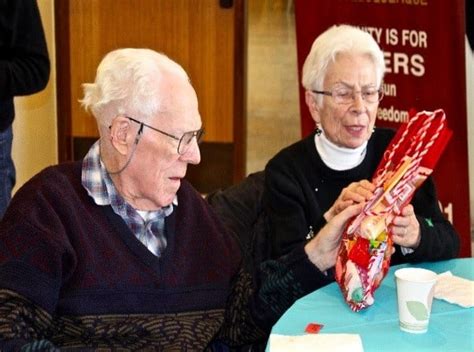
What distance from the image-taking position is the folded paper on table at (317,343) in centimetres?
160

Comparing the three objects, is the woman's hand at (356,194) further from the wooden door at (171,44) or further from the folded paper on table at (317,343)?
the wooden door at (171,44)

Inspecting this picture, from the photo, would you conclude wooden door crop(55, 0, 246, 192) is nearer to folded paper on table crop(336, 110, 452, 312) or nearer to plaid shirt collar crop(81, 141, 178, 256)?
plaid shirt collar crop(81, 141, 178, 256)

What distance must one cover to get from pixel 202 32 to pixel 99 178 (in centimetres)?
340

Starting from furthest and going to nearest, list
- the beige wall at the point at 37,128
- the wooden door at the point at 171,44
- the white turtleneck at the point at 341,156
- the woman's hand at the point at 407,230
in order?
the wooden door at the point at 171,44, the beige wall at the point at 37,128, the white turtleneck at the point at 341,156, the woman's hand at the point at 407,230

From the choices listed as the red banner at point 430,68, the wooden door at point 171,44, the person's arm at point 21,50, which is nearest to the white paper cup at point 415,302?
the red banner at point 430,68

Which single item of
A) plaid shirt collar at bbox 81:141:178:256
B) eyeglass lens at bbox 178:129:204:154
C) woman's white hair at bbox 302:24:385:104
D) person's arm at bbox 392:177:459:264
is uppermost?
woman's white hair at bbox 302:24:385:104

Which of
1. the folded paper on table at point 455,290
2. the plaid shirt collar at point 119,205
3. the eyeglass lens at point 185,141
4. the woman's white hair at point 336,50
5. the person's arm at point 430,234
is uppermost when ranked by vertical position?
the woman's white hair at point 336,50

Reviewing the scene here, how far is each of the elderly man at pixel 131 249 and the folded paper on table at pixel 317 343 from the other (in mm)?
292

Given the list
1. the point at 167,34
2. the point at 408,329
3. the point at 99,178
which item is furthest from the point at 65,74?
the point at 408,329

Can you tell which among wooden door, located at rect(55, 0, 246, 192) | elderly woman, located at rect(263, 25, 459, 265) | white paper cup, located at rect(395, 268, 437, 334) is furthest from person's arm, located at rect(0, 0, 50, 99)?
wooden door, located at rect(55, 0, 246, 192)

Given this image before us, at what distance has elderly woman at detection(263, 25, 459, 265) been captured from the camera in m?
2.38

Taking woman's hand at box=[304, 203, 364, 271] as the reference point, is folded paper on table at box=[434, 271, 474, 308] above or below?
below

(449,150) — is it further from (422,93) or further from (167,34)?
(167,34)

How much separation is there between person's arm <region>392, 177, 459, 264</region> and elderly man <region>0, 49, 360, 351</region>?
34 cm
